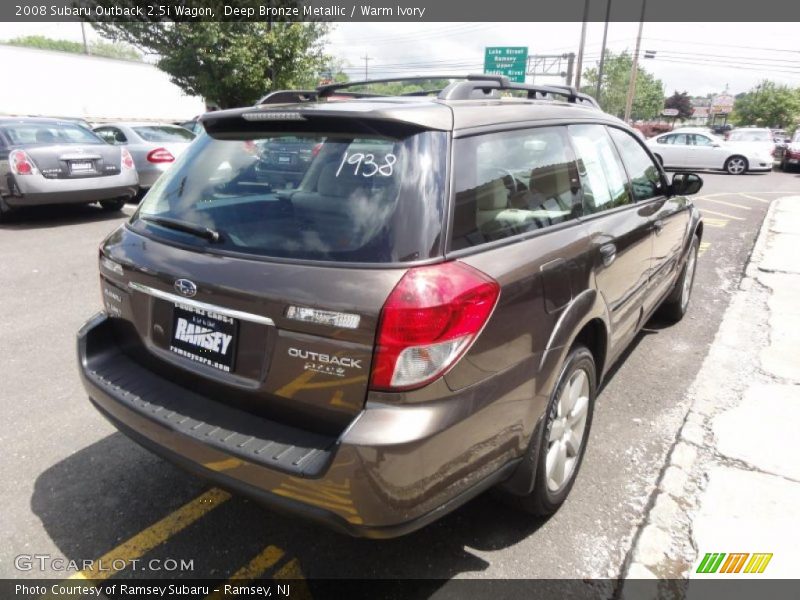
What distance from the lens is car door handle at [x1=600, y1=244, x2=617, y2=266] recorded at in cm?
276

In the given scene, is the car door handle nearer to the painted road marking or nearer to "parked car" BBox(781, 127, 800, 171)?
the painted road marking

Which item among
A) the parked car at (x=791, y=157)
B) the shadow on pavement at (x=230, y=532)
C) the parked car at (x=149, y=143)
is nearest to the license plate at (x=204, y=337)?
the shadow on pavement at (x=230, y=532)

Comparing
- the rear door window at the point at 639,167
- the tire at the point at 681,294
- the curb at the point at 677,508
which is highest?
the rear door window at the point at 639,167

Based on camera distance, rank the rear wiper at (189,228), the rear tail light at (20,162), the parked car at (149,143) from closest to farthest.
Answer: the rear wiper at (189,228) → the rear tail light at (20,162) → the parked car at (149,143)

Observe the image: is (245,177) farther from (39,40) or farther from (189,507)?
(39,40)

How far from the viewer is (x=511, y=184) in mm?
2336

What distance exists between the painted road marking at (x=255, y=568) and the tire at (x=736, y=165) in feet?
76.8

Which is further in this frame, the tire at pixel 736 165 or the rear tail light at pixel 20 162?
the tire at pixel 736 165

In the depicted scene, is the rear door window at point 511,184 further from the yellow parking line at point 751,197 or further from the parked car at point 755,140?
the parked car at point 755,140

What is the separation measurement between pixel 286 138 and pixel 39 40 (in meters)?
106

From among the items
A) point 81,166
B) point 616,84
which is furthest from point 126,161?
point 616,84

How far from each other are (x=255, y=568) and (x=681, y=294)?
4.25 meters

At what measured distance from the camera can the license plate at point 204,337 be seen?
2033 millimetres

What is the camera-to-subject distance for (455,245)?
6.41ft
